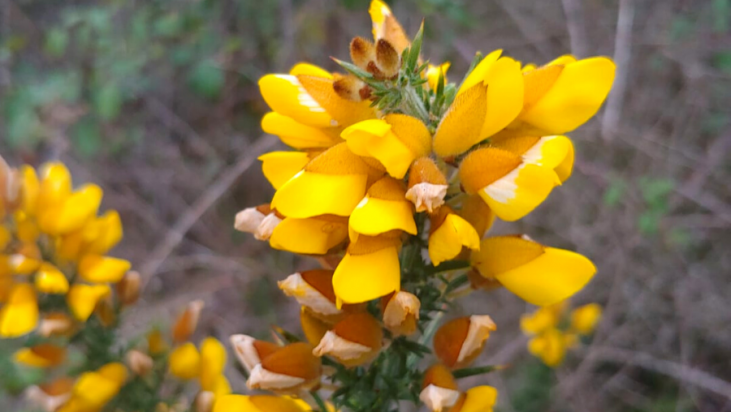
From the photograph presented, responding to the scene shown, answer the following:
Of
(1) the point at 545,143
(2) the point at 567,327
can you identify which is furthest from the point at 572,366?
(1) the point at 545,143

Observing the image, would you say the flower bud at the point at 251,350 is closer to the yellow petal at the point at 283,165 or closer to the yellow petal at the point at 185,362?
the yellow petal at the point at 283,165

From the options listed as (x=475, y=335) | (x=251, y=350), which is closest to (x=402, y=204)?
(x=475, y=335)

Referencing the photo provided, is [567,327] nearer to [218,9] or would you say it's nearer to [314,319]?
[314,319]

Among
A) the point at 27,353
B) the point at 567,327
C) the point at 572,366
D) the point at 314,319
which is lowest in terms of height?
the point at 572,366

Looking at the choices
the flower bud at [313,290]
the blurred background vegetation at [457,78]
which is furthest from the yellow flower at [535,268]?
the blurred background vegetation at [457,78]

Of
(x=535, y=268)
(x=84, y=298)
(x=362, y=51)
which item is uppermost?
(x=362, y=51)

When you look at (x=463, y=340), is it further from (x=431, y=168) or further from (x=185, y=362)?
(x=185, y=362)
